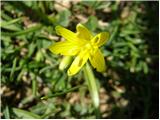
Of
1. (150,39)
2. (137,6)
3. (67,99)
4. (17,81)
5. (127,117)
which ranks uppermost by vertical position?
(137,6)

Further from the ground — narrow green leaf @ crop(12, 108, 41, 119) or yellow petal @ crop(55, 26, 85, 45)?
yellow petal @ crop(55, 26, 85, 45)

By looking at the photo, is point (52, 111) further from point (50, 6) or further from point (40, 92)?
point (50, 6)

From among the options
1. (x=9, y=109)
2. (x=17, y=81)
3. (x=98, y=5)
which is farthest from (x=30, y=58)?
(x=98, y=5)

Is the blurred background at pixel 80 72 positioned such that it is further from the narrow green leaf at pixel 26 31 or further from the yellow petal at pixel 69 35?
the yellow petal at pixel 69 35

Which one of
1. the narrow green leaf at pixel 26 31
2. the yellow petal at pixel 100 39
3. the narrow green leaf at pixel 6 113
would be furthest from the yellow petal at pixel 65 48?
the narrow green leaf at pixel 6 113

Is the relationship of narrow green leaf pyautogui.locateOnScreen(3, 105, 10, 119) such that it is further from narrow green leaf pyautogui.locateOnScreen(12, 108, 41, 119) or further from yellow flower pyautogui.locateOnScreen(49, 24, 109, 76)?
yellow flower pyautogui.locateOnScreen(49, 24, 109, 76)

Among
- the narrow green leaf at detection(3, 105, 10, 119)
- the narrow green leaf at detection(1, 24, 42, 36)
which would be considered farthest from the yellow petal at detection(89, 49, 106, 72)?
the narrow green leaf at detection(3, 105, 10, 119)
